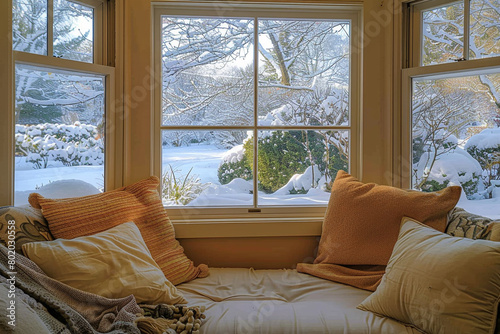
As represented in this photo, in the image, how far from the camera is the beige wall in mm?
2203

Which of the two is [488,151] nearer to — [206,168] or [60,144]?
[206,168]

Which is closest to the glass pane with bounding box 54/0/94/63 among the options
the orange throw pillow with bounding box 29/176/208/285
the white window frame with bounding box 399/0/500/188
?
the orange throw pillow with bounding box 29/176/208/285

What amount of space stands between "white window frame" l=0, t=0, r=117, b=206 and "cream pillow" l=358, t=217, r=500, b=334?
156cm

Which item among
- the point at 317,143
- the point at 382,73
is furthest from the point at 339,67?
the point at 317,143

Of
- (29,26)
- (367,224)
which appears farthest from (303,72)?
(29,26)

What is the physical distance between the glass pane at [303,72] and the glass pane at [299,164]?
10cm

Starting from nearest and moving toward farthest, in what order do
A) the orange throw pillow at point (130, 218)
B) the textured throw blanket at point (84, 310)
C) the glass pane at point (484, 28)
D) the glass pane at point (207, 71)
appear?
the textured throw blanket at point (84, 310) → the orange throw pillow at point (130, 218) → the glass pane at point (484, 28) → the glass pane at point (207, 71)

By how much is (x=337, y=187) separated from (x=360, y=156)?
1.12ft

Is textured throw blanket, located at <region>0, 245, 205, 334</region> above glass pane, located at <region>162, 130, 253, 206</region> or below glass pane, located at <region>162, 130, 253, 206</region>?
below

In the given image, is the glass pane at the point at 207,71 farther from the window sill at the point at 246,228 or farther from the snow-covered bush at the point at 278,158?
the window sill at the point at 246,228

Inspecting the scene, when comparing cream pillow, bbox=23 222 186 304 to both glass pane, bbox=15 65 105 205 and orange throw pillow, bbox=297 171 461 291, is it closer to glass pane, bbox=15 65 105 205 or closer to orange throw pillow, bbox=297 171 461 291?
glass pane, bbox=15 65 105 205

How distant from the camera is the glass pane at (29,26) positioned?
179 cm

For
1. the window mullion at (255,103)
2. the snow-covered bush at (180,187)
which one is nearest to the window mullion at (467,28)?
the window mullion at (255,103)

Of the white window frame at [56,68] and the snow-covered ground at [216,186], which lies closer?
the white window frame at [56,68]
